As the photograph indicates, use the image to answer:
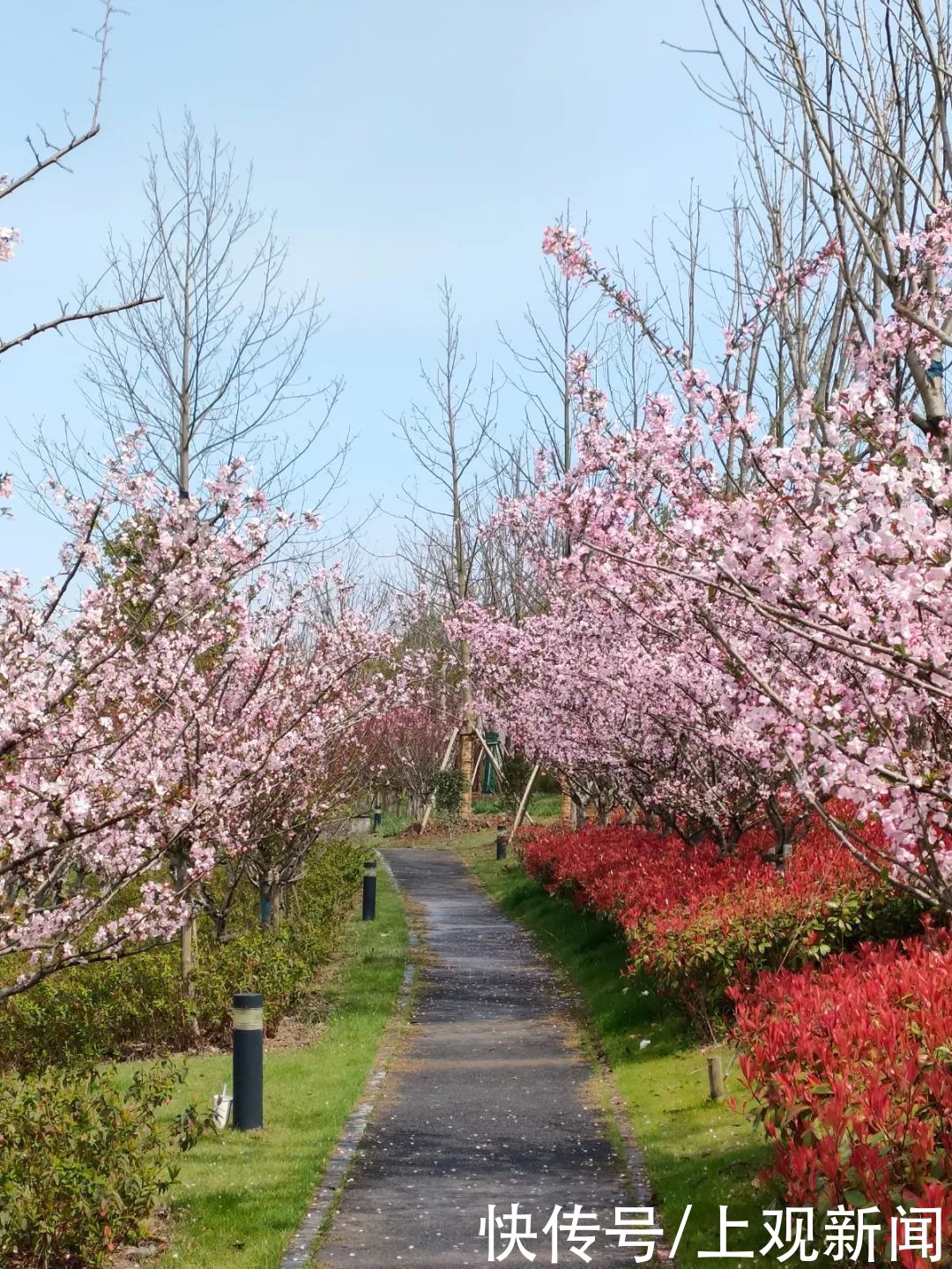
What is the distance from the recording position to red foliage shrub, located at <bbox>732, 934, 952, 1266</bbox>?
4.97m

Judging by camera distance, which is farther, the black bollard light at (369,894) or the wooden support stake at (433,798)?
the wooden support stake at (433,798)

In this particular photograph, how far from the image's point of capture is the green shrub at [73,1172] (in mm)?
6480

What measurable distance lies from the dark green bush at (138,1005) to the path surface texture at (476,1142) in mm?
1648

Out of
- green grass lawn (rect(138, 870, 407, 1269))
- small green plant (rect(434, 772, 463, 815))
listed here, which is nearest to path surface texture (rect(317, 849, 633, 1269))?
green grass lawn (rect(138, 870, 407, 1269))

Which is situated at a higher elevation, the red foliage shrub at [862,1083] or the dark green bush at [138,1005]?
the red foliage shrub at [862,1083]

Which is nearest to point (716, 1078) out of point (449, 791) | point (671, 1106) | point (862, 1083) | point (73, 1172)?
point (671, 1106)

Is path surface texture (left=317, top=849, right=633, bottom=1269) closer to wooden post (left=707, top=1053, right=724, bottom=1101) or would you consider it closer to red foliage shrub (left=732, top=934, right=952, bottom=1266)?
wooden post (left=707, top=1053, right=724, bottom=1101)

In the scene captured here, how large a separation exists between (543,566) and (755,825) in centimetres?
497

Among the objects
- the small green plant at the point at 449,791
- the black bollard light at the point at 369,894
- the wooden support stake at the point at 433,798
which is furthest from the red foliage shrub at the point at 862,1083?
the small green plant at the point at 449,791

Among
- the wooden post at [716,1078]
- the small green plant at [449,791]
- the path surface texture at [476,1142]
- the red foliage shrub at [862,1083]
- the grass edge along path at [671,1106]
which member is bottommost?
the path surface texture at [476,1142]

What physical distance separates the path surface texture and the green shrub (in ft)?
3.45

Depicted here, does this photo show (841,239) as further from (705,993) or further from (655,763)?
(655,763)

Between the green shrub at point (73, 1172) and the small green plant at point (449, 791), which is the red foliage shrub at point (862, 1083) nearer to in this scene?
the green shrub at point (73, 1172)

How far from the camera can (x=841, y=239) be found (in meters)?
8.26
